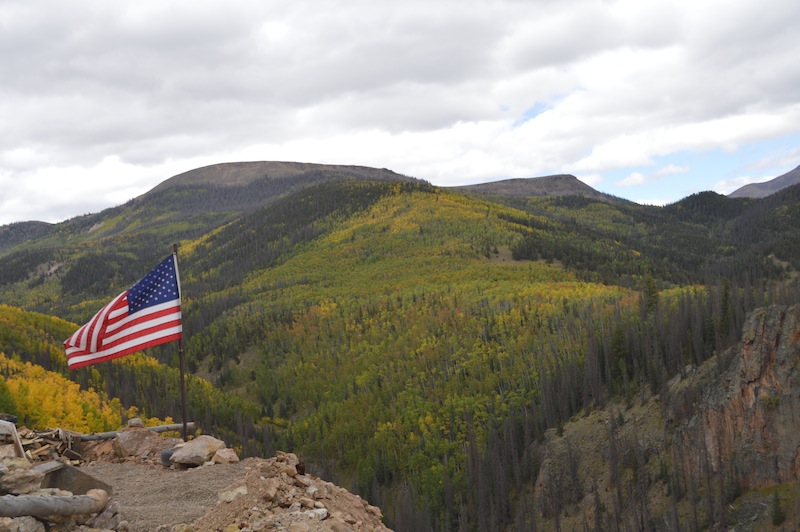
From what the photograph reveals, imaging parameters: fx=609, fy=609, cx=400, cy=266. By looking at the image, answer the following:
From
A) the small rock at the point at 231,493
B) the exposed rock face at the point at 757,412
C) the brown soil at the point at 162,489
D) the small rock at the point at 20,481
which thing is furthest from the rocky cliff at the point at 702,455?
the small rock at the point at 20,481

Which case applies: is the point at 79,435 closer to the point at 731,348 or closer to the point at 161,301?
the point at 161,301

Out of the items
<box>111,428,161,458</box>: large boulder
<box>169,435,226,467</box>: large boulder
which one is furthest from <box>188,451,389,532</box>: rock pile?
<box>111,428,161,458</box>: large boulder

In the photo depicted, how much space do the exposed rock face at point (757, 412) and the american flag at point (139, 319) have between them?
90321 millimetres

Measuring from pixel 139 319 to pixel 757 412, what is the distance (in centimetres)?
9600

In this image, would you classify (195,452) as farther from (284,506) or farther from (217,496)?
(284,506)

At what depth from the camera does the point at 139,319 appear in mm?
25031

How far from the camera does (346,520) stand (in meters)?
17.0

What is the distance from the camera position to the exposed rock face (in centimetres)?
8906

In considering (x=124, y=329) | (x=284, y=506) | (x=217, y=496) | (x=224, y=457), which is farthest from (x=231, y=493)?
(x=124, y=329)

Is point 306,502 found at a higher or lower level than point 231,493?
lower

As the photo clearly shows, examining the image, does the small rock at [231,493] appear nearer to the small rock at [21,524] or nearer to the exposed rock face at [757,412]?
the small rock at [21,524]

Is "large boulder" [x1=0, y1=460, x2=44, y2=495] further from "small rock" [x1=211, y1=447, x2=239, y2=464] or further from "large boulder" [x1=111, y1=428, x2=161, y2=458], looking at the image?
"large boulder" [x1=111, y1=428, x2=161, y2=458]

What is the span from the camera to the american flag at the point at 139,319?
24844 mm

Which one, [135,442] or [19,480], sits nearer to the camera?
[19,480]
